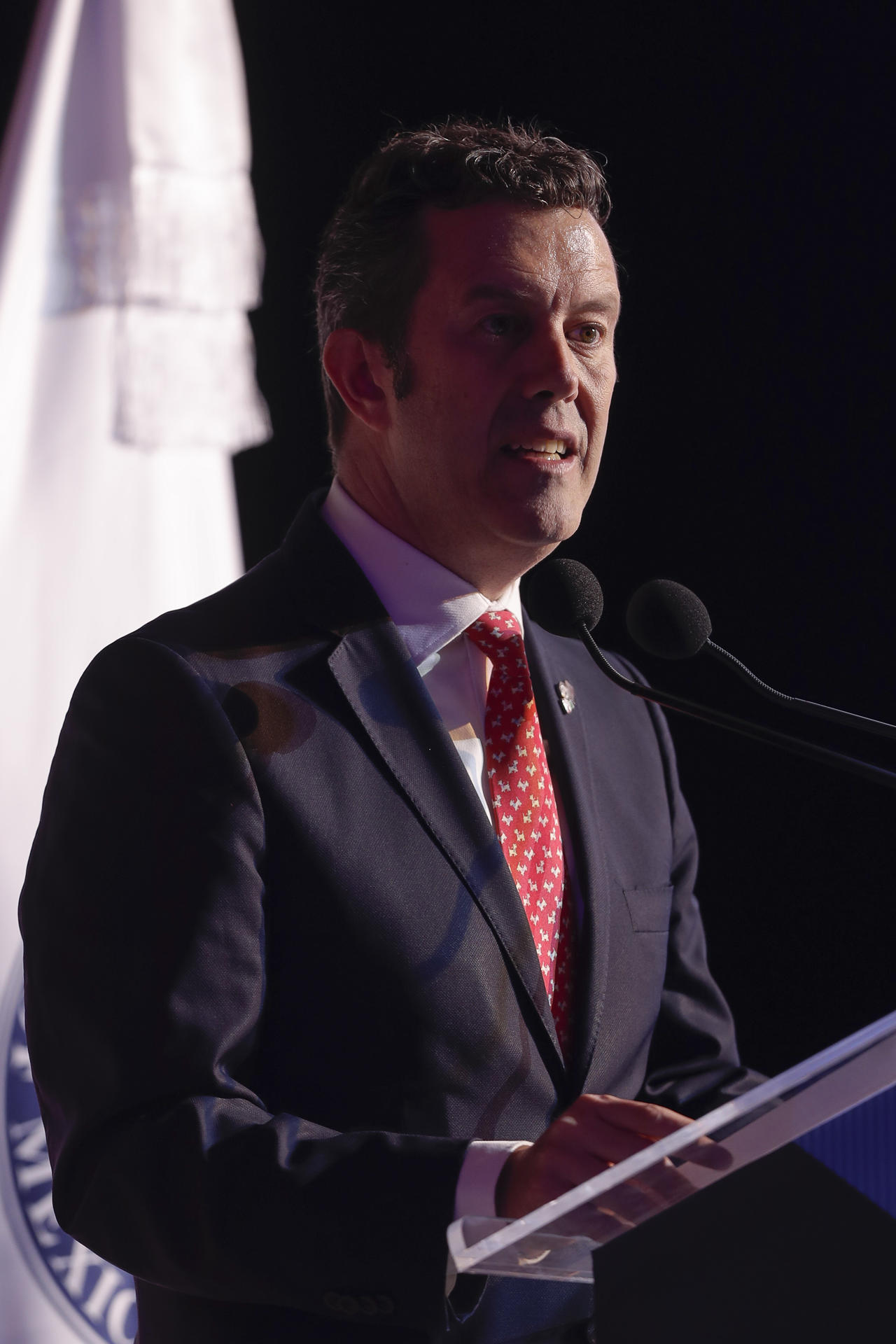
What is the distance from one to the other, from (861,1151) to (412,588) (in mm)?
979

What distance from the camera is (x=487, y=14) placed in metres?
2.78

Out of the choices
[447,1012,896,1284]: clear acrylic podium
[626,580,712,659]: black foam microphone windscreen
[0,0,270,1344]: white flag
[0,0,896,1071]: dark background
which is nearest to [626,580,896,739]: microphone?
[626,580,712,659]: black foam microphone windscreen

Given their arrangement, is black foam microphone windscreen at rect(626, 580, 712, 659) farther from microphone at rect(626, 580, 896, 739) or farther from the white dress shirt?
the white dress shirt

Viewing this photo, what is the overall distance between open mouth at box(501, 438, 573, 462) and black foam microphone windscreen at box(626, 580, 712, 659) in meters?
0.34

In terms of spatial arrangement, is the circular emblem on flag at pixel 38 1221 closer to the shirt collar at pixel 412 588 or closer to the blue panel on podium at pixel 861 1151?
the shirt collar at pixel 412 588

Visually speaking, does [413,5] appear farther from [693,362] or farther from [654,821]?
[654,821]

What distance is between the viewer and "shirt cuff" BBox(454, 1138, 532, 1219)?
1.03 m

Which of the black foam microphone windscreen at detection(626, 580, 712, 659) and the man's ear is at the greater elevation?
the man's ear

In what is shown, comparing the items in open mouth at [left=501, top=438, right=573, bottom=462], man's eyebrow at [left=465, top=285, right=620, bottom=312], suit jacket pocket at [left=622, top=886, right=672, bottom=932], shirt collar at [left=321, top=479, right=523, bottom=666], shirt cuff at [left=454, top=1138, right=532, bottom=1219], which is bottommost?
suit jacket pocket at [left=622, top=886, right=672, bottom=932]

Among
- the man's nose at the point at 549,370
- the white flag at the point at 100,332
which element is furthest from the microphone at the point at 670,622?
the white flag at the point at 100,332

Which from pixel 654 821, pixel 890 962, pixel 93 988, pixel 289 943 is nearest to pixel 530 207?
pixel 654 821

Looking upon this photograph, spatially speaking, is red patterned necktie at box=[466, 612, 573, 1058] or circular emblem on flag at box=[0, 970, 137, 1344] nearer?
red patterned necktie at box=[466, 612, 573, 1058]

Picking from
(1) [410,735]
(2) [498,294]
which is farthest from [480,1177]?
(2) [498,294]

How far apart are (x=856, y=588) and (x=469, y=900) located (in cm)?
151
